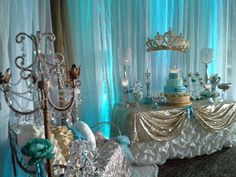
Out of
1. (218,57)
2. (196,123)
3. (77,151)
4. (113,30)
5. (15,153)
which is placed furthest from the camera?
(218,57)

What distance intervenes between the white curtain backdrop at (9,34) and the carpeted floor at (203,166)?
60.1 inches

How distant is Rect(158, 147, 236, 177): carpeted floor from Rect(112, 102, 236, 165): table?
0.08 m

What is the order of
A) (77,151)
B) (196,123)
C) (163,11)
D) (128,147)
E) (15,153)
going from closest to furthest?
(77,151) → (15,153) → (128,147) → (196,123) → (163,11)

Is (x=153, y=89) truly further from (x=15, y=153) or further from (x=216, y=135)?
(x=15, y=153)

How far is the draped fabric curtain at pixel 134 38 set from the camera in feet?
9.61

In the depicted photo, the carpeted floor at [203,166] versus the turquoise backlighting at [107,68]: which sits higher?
the turquoise backlighting at [107,68]

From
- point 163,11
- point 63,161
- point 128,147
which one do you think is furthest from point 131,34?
point 63,161

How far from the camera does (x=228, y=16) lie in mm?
3725

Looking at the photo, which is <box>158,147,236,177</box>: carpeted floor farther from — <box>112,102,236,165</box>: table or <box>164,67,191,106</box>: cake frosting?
<box>164,67,191,106</box>: cake frosting

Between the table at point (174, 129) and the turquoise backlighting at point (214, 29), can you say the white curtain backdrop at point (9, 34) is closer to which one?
the table at point (174, 129)

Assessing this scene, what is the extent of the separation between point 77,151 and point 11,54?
3.18ft

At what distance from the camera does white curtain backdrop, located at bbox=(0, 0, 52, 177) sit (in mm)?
1686

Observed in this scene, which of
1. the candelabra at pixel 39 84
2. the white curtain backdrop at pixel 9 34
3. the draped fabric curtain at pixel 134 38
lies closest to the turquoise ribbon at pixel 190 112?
the draped fabric curtain at pixel 134 38

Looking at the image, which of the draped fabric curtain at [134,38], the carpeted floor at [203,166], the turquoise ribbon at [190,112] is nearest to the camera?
Result: the carpeted floor at [203,166]
